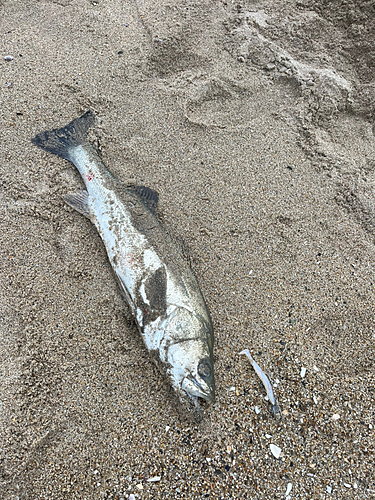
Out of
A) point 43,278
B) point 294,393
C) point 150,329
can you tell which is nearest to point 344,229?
point 294,393

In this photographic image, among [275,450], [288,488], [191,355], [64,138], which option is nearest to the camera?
[288,488]

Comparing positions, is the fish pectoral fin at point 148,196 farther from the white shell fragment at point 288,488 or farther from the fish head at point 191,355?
the white shell fragment at point 288,488

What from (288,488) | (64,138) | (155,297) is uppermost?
(64,138)

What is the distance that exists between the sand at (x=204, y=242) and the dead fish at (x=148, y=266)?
0.13m

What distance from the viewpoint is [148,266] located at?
9.16 feet

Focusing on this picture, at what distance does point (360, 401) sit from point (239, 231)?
174 cm

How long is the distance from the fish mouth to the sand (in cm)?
14

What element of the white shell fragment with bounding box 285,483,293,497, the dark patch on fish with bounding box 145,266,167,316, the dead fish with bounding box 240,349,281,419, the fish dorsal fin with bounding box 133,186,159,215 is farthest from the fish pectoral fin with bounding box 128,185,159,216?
the white shell fragment with bounding box 285,483,293,497

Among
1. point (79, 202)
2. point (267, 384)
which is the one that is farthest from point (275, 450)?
point (79, 202)

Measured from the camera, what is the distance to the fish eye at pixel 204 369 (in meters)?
2.35

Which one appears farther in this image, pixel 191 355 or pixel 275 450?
pixel 191 355

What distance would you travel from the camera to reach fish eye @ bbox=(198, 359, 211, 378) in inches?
92.7

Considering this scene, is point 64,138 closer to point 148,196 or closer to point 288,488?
point 148,196

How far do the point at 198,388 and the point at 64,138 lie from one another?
9.66ft
